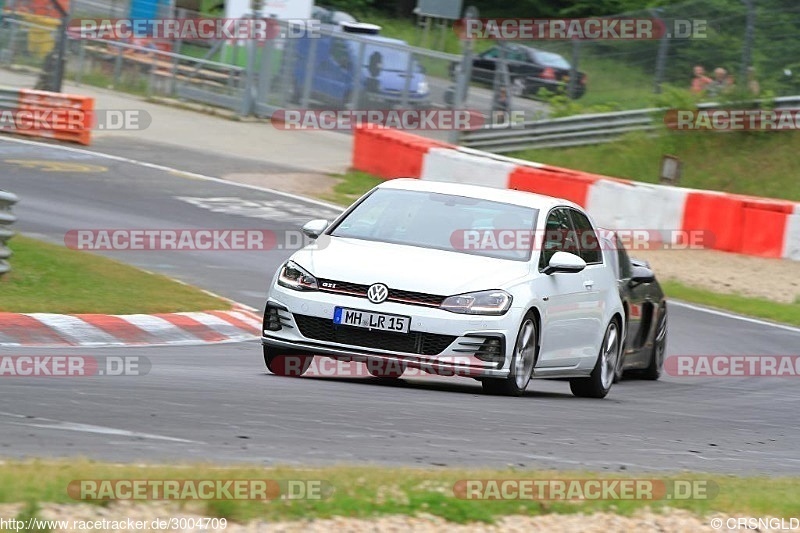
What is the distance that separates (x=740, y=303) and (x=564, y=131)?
10986 mm

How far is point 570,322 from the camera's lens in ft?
36.5

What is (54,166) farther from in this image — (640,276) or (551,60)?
(640,276)

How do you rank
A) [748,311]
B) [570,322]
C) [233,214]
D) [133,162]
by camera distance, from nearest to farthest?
[570,322]
[748,311]
[233,214]
[133,162]

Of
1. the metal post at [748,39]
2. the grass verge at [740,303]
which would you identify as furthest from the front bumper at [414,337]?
the metal post at [748,39]

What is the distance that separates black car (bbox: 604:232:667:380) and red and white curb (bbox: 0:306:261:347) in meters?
3.26

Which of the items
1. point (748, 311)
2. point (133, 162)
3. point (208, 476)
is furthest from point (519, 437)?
point (133, 162)

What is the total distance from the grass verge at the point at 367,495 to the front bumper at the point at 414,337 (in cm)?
275

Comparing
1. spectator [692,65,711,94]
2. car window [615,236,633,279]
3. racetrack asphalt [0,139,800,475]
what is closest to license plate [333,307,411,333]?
racetrack asphalt [0,139,800,475]

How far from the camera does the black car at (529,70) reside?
96.5ft

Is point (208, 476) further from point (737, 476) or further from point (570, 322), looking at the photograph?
point (570, 322)

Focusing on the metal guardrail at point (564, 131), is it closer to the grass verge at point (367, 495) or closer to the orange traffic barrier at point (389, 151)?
the orange traffic barrier at point (389, 151)

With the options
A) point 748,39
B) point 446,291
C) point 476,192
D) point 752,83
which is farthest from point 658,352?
point 748,39

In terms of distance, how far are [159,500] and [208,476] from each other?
415 millimetres

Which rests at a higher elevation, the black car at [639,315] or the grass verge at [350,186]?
the black car at [639,315]
